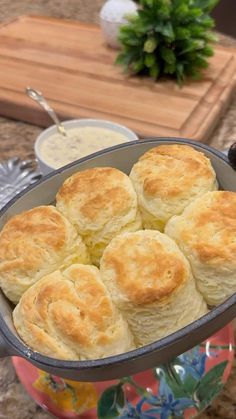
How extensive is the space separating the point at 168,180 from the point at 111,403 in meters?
0.24

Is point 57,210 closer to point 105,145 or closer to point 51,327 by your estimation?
point 51,327

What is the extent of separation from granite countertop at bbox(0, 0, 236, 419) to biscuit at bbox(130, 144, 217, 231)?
208 mm

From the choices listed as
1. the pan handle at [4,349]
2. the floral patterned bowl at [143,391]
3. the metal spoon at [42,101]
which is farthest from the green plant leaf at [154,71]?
the pan handle at [4,349]

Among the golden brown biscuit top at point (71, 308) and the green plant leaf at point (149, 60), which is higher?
the golden brown biscuit top at point (71, 308)

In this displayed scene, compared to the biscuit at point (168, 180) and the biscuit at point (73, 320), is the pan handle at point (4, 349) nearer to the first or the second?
the biscuit at point (73, 320)

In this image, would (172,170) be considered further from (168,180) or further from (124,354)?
(124,354)

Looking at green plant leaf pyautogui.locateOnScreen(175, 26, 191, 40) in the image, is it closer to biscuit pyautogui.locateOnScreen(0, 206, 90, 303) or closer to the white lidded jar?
the white lidded jar

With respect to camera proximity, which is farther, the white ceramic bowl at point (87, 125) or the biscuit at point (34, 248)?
the white ceramic bowl at point (87, 125)

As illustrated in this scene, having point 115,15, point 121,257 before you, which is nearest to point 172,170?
point 121,257

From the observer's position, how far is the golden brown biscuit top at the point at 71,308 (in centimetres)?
42

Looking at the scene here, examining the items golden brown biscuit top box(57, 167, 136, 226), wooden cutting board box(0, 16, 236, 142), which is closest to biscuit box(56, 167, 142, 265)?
golden brown biscuit top box(57, 167, 136, 226)

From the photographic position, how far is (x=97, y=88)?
1.07 metres

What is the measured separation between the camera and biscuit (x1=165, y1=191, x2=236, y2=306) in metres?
0.44

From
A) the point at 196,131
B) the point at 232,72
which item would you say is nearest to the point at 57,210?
the point at 196,131
